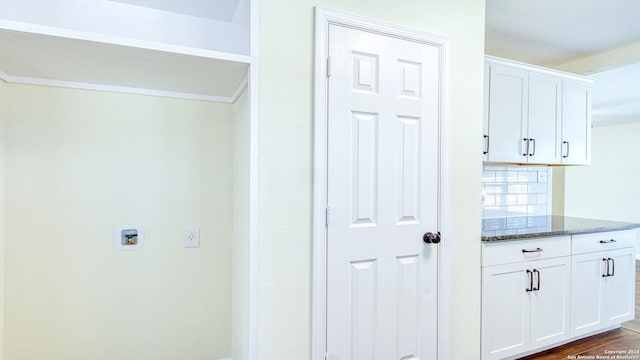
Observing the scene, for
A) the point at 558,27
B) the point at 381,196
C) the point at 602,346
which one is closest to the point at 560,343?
the point at 602,346

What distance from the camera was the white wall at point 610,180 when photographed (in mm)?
6031

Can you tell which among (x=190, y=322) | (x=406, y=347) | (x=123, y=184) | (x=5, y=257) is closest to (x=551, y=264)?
(x=406, y=347)

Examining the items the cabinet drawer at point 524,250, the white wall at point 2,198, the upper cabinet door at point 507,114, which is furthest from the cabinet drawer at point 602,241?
the white wall at point 2,198

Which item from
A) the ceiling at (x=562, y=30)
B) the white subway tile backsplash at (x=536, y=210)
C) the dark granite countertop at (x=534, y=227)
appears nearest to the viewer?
the dark granite countertop at (x=534, y=227)

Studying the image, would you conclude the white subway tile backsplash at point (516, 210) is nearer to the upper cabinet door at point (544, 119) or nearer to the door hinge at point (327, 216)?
the upper cabinet door at point (544, 119)

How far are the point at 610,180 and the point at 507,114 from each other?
5.59m

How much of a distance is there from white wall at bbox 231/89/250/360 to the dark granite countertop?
1474 mm

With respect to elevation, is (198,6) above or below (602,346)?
above

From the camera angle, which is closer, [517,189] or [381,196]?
[381,196]

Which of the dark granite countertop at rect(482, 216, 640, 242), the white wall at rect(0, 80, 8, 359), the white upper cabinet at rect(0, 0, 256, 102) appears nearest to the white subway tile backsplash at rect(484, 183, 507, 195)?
the dark granite countertop at rect(482, 216, 640, 242)

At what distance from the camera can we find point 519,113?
2633mm

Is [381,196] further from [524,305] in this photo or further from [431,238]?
[524,305]

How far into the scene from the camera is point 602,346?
101 inches

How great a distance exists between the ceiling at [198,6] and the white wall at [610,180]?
6.18 meters
